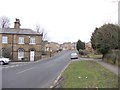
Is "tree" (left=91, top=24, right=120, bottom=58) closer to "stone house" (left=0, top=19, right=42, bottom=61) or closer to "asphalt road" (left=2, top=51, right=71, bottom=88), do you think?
"asphalt road" (left=2, top=51, right=71, bottom=88)

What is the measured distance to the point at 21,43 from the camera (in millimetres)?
58688

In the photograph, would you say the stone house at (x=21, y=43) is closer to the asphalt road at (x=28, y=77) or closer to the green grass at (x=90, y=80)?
the asphalt road at (x=28, y=77)

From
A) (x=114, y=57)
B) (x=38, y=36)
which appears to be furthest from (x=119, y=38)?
(x=38, y=36)

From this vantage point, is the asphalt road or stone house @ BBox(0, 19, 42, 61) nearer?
the asphalt road

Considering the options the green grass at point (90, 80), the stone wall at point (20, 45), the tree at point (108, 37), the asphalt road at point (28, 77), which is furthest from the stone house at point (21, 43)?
the green grass at point (90, 80)

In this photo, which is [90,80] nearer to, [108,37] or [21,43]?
[108,37]

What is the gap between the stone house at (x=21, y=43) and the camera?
5800 centimetres

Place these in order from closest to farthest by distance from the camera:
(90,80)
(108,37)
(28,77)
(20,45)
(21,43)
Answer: (90,80), (28,77), (108,37), (20,45), (21,43)

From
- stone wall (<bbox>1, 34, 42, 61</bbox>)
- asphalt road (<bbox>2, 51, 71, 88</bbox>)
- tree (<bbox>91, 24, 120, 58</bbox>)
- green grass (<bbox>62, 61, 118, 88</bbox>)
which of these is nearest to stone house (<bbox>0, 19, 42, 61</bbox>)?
stone wall (<bbox>1, 34, 42, 61</bbox>)

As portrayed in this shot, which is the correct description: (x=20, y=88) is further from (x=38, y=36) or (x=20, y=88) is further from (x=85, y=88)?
(x=38, y=36)

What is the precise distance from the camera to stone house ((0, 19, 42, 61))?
190 ft

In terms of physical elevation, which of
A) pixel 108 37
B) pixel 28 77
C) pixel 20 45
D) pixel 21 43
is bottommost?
pixel 28 77

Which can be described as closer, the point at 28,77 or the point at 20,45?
the point at 28,77

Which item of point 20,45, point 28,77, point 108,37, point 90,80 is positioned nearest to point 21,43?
point 20,45
